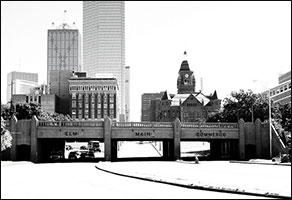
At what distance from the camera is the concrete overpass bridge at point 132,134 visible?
68875 mm

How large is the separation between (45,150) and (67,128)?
37.5 feet

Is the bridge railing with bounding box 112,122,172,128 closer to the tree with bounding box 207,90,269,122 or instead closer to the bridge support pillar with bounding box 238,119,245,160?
the bridge support pillar with bounding box 238,119,245,160

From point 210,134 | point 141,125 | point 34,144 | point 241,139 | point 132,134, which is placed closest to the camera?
point 34,144

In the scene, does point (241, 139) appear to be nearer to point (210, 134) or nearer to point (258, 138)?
point (258, 138)

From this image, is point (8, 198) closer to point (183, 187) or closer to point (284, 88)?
point (183, 187)

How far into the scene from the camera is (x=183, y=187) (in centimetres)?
2659

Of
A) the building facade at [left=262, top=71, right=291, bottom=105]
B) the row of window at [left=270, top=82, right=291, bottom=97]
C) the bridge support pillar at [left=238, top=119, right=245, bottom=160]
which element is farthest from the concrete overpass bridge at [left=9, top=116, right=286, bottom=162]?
the row of window at [left=270, top=82, right=291, bottom=97]

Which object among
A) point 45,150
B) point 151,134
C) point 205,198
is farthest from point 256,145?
point 205,198

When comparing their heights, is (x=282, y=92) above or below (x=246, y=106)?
above

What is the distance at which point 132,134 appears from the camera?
72.0m

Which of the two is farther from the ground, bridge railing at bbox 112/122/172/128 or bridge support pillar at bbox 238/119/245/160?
bridge railing at bbox 112/122/172/128

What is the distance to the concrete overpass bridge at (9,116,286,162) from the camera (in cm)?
6888

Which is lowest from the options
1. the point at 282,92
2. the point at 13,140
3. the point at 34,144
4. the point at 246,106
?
the point at 34,144

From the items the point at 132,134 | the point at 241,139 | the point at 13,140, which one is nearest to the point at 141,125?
the point at 132,134
